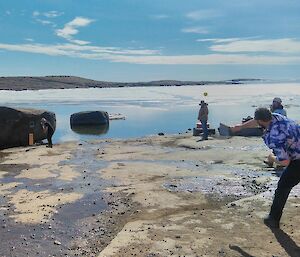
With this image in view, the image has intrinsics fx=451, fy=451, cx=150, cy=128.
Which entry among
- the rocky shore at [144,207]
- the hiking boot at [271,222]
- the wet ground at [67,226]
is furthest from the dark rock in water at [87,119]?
the hiking boot at [271,222]

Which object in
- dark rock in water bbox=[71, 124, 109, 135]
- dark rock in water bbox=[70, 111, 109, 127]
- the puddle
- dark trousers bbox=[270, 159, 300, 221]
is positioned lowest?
dark rock in water bbox=[71, 124, 109, 135]

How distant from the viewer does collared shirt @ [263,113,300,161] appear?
6.96 meters

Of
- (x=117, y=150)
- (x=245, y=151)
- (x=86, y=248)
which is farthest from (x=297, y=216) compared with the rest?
(x=117, y=150)

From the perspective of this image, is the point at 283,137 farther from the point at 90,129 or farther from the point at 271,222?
the point at 90,129

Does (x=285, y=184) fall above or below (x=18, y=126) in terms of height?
above

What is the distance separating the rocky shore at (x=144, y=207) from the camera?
283 inches

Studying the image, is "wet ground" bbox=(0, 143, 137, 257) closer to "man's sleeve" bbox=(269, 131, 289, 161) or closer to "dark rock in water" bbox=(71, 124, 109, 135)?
"man's sleeve" bbox=(269, 131, 289, 161)

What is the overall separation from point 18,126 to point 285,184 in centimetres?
1901

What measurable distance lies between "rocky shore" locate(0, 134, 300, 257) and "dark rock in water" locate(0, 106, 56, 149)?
716 centimetres

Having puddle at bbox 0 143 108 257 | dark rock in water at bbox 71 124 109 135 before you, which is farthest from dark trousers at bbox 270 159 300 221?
dark rock in water at bbox 71 124 109 135

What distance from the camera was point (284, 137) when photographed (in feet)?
22.9

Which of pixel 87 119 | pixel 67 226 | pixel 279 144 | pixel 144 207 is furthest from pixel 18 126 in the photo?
pixel 279 144

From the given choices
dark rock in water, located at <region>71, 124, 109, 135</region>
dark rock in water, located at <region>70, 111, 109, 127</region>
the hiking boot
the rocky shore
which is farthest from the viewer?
dark rock in water, located at <region>70, 111, 109, 127</region>

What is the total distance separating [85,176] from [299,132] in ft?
25.4
